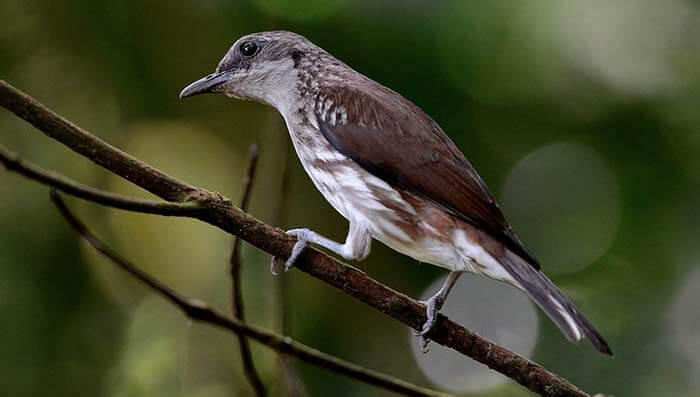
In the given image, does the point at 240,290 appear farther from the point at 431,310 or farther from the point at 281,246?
the point at 431,310

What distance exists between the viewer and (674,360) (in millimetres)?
4559

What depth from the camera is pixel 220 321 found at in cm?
190

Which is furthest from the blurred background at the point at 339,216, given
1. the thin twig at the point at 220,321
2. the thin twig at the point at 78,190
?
the thin twig at the point at 220,321

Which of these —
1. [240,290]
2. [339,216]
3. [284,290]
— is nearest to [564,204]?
[339,216]

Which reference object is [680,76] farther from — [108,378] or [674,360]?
[108,378]

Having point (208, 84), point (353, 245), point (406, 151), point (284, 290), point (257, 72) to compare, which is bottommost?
point (284, 290)

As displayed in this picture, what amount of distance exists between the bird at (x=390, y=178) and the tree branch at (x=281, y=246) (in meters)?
0.09

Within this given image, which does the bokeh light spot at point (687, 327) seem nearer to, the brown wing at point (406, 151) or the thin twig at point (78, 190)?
the brown wing at point (406, 151)

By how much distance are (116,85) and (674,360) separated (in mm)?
3504

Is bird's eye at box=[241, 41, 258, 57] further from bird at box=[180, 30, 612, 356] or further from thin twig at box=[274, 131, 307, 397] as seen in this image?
thin twig at box=[274, 131, 307, 397]

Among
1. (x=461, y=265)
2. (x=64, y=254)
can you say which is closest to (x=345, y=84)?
(x=461, y=265)

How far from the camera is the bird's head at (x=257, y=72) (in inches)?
142

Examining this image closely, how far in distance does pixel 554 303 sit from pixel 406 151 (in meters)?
0.83

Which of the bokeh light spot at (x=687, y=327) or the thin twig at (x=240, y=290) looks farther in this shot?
the bokeh light spot at (x=687, y=327)
